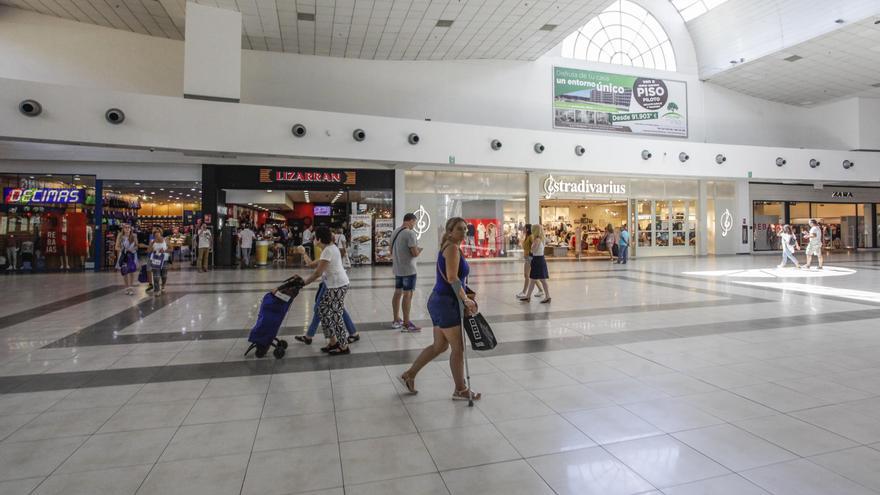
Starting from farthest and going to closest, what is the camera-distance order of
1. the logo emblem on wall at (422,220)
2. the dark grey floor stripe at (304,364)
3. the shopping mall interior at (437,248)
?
the logo emblem on wall at (422,220)
the dark grey floor stripe at (304,364)
the shopping mall interior at (437,248)

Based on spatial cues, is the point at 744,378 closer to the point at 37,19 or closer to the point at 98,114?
the point at 98,114

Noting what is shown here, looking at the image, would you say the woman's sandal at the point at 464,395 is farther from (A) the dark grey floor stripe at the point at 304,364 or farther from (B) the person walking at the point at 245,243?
(B) the person walking at the point at 245,243

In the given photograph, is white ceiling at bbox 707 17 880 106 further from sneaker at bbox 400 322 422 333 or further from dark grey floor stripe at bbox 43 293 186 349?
dark grey floor stripe at bbox 43 293 186 349

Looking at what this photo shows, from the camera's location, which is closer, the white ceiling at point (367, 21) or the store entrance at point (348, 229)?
the white ceiling at point (367, 21)

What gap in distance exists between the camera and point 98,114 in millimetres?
11969

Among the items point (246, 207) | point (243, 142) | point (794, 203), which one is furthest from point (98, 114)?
point (794, 203)

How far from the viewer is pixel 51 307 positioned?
25.2ft

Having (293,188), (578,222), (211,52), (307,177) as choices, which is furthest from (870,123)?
(211,52)

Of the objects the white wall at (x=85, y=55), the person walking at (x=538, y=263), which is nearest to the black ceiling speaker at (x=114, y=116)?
the white wall at (x=85, y=55)

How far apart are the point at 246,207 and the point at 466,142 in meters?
9.82

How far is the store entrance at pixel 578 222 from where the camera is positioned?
75.3ft

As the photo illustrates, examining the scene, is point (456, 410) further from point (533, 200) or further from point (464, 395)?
point (533, 200)

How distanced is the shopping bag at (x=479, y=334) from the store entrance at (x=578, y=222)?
19.5 metres

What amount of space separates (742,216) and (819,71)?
6414 millimetres
